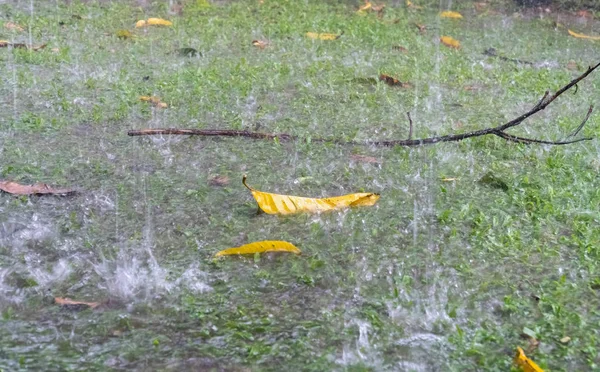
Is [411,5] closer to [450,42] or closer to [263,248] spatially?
[450,42]

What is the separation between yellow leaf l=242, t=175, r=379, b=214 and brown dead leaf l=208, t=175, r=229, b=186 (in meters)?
0.27

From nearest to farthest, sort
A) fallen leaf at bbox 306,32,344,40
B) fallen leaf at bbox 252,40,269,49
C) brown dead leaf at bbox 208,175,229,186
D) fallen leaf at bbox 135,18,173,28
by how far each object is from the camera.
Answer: brown dead leaf at bbox 208,175,229,186 < fallen leaf at bbox 252,40,269,49 < fallen leaf at bbox 306,32,344,40 < fallen leaf at bbox 135,18,173,28

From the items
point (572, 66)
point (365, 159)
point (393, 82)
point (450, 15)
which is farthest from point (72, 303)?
point (450, 15)

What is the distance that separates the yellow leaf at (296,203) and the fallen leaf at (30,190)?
0.64 metres

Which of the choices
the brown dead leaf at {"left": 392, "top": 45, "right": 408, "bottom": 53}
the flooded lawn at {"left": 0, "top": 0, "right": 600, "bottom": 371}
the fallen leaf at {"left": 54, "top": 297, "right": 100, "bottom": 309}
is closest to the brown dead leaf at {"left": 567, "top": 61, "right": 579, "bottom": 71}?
the flooded lawn at {"left": 0, "top": 0, "right": 600, "bottom": 371}

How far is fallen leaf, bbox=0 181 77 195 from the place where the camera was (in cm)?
253

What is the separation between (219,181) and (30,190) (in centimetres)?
64

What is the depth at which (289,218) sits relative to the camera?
2.42 meters

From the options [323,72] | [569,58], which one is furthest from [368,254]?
[569,58]

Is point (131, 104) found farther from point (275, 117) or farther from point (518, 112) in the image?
point (518, 112)

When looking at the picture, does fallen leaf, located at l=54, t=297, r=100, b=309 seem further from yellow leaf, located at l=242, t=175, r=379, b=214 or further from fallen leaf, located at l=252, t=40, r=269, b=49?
fallen leaf, located at l=252, t=40, r=269, b=49

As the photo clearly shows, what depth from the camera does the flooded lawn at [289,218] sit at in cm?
171

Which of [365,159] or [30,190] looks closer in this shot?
[30,190]

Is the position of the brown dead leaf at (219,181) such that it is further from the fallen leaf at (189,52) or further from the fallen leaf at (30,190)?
the fallen leaf at (189,52)
